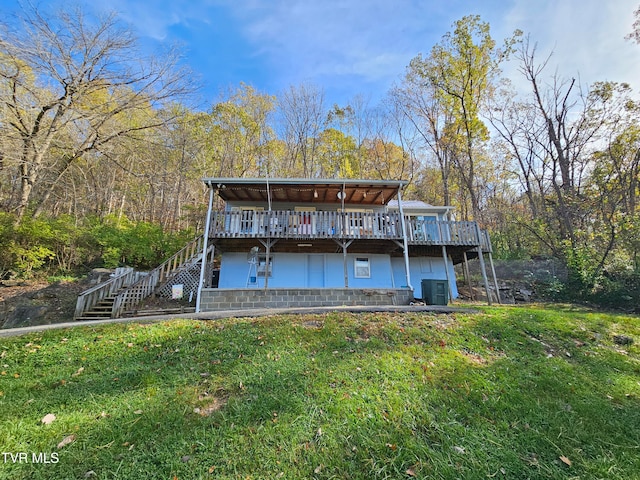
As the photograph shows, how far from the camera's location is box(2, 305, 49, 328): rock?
920cm

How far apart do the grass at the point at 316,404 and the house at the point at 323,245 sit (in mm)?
4384

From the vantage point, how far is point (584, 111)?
55.8ft

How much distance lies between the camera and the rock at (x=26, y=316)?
30.2 feet

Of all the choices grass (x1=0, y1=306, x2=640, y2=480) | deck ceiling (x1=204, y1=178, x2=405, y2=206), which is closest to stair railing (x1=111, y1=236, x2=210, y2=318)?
deck ceiling (x1=204, y1=178, x2=405, y2=206)

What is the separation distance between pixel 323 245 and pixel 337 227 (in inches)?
61.2

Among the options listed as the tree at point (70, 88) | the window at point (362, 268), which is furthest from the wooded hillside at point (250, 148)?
the window at point (362, 268)

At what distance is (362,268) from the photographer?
45.5 ft

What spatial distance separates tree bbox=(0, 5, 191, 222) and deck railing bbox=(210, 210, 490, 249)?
704cm

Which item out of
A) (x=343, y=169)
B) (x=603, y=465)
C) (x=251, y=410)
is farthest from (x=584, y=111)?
(x=251, y=410)

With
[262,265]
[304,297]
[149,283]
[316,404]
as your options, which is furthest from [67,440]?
[262,265]

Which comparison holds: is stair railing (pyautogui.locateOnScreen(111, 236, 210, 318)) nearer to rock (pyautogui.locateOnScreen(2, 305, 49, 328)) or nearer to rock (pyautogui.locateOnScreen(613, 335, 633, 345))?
rock (pyautogui.locateOnScreen(2, 305, 49, 328))

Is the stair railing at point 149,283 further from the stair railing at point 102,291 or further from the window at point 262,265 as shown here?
the window at point 262,265

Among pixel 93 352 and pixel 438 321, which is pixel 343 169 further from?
pixel 93 352

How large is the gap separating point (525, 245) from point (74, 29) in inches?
1097
